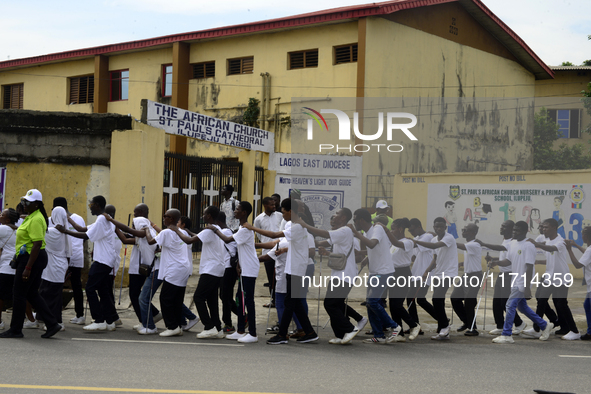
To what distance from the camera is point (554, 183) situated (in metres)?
13.5

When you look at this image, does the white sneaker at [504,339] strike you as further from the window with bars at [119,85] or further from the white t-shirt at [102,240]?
the window with bars at [119,85]

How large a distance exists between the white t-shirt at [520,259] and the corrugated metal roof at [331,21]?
12.2 meters

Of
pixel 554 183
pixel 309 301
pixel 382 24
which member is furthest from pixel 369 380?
pixel 382 24

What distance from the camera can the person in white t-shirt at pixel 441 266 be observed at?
27.0 feet

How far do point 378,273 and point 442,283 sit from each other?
3.64 ft

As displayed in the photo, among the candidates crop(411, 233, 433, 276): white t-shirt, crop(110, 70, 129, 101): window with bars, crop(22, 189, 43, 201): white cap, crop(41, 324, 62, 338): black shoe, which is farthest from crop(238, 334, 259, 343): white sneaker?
crop(110, 70, 129, 101): window with bars

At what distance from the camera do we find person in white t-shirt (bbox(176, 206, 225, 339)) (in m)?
7.68

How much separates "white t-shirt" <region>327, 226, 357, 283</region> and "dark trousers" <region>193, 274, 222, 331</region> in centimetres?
146

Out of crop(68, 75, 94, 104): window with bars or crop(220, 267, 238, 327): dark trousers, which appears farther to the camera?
crop(68, 75, 94, 104): window with bars

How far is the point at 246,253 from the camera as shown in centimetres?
764

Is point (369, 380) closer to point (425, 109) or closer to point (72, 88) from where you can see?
point (425, 109)

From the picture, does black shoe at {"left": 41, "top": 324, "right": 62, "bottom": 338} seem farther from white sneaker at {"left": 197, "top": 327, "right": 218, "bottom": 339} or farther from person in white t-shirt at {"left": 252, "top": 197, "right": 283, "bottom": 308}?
person in white t-shirt at {"left": 252, "top": 197, "right": 283, "bottom": 308}

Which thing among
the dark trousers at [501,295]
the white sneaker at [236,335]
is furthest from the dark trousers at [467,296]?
the white sneaker at [236,335]

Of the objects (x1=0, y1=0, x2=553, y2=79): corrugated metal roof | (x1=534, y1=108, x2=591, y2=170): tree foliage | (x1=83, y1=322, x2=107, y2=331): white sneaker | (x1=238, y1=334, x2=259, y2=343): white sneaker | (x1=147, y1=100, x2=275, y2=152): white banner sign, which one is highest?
(x1=0, y1=0, x2=553, y2=79): corrugated metal roof
